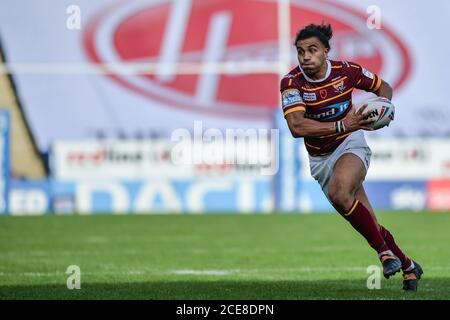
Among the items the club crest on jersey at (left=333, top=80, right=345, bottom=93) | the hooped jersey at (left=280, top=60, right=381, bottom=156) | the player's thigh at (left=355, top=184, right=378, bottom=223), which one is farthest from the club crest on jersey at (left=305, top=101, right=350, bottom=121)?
the player's thigh at (left=355, top=184, right=378, bottom=223)

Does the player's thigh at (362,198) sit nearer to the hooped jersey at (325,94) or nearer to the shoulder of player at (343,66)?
the hooped jersey at (325,94)

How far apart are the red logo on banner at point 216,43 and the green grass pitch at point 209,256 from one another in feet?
21.5

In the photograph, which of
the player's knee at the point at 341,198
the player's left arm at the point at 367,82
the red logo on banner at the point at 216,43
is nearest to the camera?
the player's knee at the point at 341,198

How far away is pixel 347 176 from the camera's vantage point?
9094mm

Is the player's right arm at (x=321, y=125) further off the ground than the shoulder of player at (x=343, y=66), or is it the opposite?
the shoulder of player at (x=343, y=66)

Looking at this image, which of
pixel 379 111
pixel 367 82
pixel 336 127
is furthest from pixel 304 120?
pixel 367 82

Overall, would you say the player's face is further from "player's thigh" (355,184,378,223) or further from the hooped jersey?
"player's thigh" (355,184,378,223)

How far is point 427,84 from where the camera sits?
2769cm

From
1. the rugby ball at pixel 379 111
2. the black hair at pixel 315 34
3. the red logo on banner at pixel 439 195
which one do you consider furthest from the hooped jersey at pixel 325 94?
the red logo on banner at pixel 439 195

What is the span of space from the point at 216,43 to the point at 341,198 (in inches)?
740

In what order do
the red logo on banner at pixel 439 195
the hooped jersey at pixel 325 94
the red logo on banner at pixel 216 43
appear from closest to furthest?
the hooped jersey at pixel 325 94 → the red logo on banner at pixel 439 195 → the red logo on banner at pixel 216 43

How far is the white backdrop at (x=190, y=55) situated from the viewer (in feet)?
89.8

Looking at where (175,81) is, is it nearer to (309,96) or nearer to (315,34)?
(309,96)

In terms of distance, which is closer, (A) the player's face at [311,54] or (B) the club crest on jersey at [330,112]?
(A) the player's face at [311,54]
